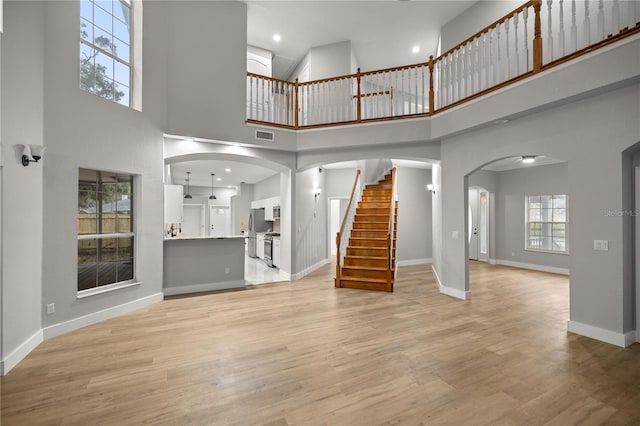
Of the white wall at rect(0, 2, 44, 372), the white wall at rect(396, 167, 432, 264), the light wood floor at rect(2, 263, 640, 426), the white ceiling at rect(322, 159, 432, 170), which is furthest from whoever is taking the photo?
the white wall at rect(396, 167, 432, 264)

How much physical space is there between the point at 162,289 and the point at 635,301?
6822 millimetres

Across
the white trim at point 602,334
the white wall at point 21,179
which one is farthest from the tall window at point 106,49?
the white trim at point 602,334

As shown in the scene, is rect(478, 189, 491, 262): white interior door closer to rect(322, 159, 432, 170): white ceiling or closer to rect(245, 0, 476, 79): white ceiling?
rect(322, 159, 432, 170): white ceiling

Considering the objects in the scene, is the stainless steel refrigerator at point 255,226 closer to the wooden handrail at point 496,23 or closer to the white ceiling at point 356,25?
the white ceiling at point 356,25

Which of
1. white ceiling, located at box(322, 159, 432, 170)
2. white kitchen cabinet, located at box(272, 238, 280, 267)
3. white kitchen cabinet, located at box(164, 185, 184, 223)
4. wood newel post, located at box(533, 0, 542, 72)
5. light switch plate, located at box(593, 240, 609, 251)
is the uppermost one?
wood newel post, located at box(533, 0, 542, 72)

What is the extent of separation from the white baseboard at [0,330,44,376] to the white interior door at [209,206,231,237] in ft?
37.7

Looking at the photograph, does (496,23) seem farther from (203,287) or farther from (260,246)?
(260,246)

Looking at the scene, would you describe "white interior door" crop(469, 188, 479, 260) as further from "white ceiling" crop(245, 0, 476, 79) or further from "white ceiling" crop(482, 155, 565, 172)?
"white ceiling" crop(245, 0, 476, 79)

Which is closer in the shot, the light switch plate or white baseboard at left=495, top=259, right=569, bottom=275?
the light switch plate

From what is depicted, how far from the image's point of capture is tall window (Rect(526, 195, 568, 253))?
7.95 metres

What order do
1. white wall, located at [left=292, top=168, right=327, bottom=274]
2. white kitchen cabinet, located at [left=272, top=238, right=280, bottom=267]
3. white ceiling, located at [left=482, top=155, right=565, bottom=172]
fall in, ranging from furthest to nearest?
white kitchen cabinet, located at [left=272, top=238, right=280, bottom=267] → white ceiling, located at [left=482, top=155, right=565, bottom=172] → white wall, located at [left=292, top=168, right=327, bottom=274]

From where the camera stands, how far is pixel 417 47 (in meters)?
7.88

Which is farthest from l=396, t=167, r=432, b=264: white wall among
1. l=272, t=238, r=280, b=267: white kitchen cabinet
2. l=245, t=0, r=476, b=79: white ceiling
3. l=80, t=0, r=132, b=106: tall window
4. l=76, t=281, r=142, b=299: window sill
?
l=80, t=0, r=132, b=106: tall window

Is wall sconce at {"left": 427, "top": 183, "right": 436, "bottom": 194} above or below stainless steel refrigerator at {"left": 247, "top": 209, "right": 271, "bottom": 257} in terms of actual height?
above
